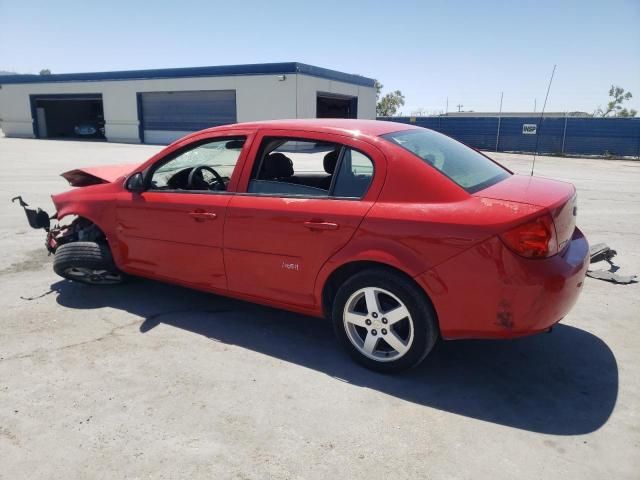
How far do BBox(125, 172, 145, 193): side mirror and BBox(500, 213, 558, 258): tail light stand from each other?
3017 mm

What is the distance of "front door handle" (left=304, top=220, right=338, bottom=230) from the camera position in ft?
10.6

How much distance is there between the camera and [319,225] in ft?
10.7

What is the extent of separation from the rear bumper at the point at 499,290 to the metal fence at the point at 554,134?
90.6ft

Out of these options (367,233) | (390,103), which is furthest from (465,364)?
(390,103)

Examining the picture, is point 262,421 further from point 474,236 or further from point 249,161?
point 249,161

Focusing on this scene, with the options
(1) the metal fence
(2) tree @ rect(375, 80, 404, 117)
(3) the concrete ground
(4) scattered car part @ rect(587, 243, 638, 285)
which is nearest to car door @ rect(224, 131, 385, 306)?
(3) the concrete ground

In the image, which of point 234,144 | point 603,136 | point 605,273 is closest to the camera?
point 234,144

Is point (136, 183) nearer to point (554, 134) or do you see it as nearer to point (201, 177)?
point (201, 177)

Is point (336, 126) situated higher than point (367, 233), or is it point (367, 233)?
point (336, 126)

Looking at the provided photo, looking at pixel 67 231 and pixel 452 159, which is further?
pixel 67 231

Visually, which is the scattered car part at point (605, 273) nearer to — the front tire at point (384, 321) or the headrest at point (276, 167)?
the front tire at point (384, 321)

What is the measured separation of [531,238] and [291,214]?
1.53 meters

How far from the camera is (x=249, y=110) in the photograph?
28406mm

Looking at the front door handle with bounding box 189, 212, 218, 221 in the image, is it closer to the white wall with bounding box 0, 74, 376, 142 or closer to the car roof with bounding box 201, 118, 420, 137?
the car roof with bounding box 201, 118, 420, 137
